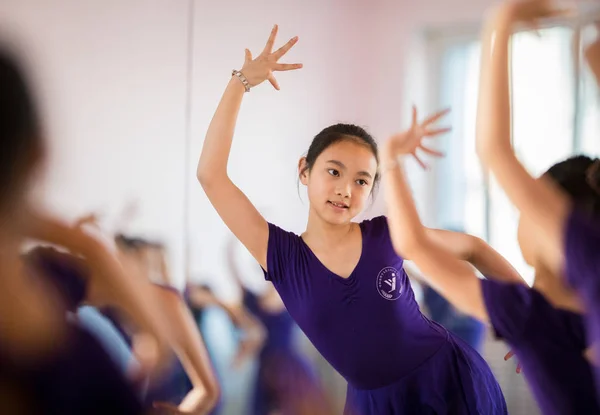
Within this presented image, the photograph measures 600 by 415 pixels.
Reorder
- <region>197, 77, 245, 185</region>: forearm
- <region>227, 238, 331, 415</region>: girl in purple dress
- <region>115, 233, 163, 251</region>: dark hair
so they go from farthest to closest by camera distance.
Answer: 1. <region>227, 238, 331, 415</region>: girl in purple dress
2. <region>115, 233, 163, 251</region>: dark hair
3. <region>197, 77, 245, 185</region>: forearm

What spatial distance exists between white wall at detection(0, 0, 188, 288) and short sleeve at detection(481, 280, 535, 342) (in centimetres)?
144

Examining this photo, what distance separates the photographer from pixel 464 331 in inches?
172

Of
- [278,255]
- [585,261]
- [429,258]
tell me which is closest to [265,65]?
[278,255]

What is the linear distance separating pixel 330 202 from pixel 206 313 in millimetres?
1520

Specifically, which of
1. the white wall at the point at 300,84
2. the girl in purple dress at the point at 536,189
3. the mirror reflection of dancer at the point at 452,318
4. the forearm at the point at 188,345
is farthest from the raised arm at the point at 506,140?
the mirror reflection of dancer at the point at 452,318

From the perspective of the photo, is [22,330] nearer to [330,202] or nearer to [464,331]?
[330,202]

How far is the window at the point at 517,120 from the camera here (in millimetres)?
4543

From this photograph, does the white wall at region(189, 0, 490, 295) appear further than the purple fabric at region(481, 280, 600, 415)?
Yes

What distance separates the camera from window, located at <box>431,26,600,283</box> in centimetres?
454

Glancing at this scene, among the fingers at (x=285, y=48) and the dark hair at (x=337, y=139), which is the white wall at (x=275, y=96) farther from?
the fingers at (x=285, y=48)

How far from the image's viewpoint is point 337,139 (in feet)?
7.25

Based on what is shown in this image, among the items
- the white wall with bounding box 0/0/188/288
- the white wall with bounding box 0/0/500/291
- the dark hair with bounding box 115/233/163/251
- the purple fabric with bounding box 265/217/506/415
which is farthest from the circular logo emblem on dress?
the dark hair with bounding box 115/233/163/251

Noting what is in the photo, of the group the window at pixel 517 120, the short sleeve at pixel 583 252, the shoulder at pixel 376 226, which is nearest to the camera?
the short sleeve at pixel 583 252

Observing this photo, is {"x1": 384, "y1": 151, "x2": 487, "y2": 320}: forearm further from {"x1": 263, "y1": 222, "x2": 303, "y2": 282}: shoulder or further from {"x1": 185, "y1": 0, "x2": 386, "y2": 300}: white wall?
{"x1": 185, "y1": 0, "x2": 386, "y2": 300}: white wall
